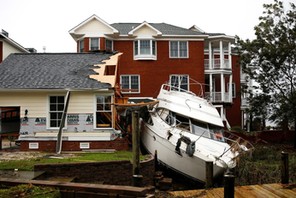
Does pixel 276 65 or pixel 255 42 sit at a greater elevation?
pixel 255 42

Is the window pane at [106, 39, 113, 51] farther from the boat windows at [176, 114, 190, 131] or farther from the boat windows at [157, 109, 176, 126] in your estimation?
the boat windows at [176, 114, 190, 131]

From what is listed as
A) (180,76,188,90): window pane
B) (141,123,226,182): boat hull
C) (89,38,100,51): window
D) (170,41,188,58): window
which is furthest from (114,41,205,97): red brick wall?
(141,123,226,182): boat hull

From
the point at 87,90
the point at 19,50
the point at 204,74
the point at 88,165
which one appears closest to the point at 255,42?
the point at 204,74

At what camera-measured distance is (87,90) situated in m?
18.1

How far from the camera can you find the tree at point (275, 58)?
2484 centimetres

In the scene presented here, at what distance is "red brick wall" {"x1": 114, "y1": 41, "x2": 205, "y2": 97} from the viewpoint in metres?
31.3

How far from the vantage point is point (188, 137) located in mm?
15242

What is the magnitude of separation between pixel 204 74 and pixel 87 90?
58.0 ft

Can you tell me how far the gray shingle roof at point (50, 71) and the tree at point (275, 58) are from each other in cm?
1165

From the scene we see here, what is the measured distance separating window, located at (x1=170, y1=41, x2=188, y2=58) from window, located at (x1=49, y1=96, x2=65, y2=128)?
1573 cm

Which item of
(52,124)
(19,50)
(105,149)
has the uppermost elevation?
(19,50)

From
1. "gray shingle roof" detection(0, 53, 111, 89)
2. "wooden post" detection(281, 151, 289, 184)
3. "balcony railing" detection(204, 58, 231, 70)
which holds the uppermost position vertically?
"balcony railing" detection(204, 58, 231, 70)

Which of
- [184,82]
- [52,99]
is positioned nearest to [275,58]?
[184,82]

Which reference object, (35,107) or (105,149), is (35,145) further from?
(105,149)
